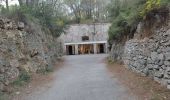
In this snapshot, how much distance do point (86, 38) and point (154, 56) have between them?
38.9m

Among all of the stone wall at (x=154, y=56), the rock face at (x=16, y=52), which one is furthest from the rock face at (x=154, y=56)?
the rock face at (x=16, y=52)

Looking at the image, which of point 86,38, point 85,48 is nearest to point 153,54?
point 86,38

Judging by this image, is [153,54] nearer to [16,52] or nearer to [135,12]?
[135,12]

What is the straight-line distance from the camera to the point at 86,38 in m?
49.9

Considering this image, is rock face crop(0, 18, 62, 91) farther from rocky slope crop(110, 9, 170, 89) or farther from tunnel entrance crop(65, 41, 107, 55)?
tunnel entrance crop(65, 41, 107, 55)

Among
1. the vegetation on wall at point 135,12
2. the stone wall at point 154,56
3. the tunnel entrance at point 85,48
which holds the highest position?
the vegetation on wall at point 135,12

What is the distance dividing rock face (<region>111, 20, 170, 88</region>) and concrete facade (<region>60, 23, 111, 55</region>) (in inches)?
1293

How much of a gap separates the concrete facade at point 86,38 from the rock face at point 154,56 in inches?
1293

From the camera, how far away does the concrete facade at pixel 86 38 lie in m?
48.7

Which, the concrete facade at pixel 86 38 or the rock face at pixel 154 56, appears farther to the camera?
the concrete facade at pixel 86 38

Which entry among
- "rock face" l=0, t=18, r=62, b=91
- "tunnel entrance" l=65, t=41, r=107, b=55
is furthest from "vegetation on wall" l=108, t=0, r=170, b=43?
"tunnel entrance" l=65, t=41, r=107, b=55

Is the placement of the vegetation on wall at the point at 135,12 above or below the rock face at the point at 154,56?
above

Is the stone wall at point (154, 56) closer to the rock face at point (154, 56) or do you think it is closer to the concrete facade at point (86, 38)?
the rock face at point (154, 56)

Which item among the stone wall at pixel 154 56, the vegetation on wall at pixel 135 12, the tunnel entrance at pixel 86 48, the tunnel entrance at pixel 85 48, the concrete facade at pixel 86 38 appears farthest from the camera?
the tunnel entrance at pixel 85 48
